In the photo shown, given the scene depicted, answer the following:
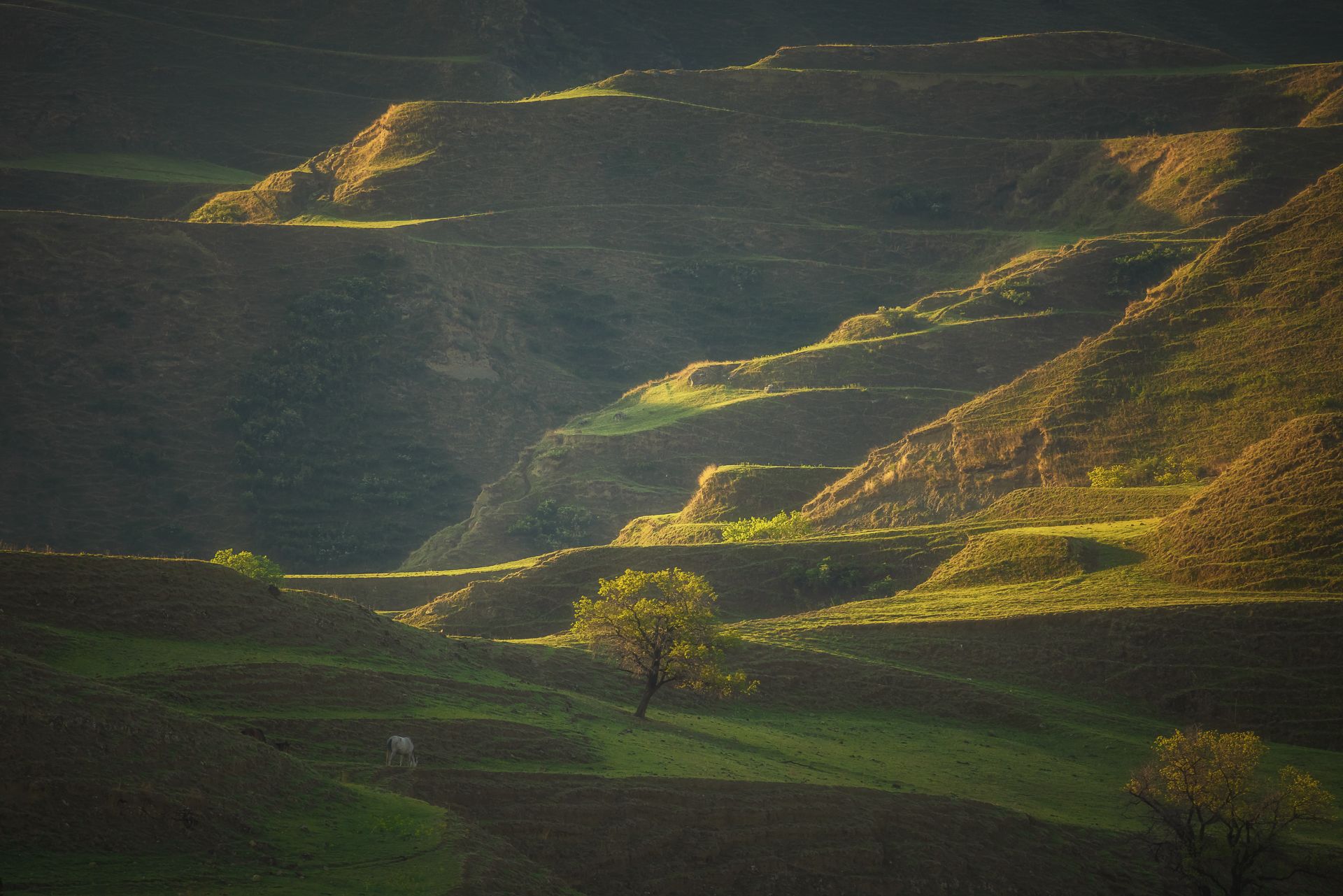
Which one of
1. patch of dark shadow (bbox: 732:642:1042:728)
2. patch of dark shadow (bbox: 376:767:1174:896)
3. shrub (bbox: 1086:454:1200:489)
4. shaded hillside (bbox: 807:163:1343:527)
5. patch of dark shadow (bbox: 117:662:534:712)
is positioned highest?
shaded hillside (bbox: 807:163:1343:527)

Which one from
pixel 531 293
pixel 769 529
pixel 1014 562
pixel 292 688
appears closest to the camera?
pixel 292 688

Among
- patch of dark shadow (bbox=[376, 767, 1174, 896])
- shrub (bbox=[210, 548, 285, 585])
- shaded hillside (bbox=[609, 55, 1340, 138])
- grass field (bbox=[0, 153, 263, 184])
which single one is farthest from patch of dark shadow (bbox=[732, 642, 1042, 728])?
grass field (bbox=[0, 153, 263, 184])

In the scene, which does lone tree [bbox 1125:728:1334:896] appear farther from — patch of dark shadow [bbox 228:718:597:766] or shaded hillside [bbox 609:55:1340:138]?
shaded hillside [bbox 609:55:1340:138]

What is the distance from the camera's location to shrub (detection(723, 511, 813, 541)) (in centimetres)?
6844

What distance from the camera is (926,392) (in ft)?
305

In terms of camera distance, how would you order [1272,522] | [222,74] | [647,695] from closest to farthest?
1. [647,695]
2. [1272,522]
3. [222,74]

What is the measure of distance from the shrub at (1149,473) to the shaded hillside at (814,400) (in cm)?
2314

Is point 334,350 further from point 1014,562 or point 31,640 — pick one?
point 31,640

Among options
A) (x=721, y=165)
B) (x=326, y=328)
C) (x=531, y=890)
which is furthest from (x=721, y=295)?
(x=531, y=890)

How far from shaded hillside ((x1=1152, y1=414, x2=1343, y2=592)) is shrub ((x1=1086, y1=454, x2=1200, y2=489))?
10.8 m

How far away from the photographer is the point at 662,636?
3950 cm

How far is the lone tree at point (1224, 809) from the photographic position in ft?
102

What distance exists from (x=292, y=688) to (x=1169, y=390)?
52.9m

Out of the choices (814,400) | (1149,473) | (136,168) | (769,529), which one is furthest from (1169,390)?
(136,168)
